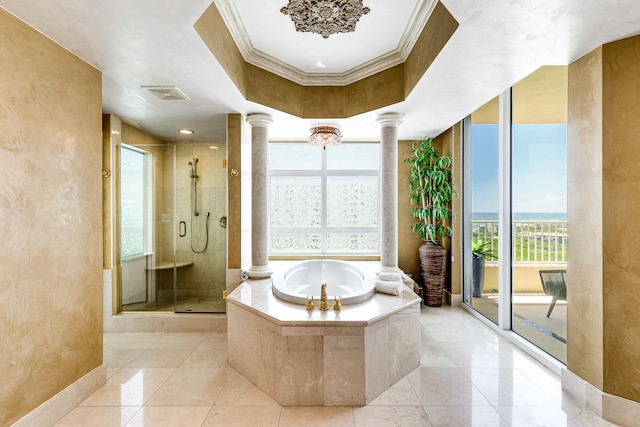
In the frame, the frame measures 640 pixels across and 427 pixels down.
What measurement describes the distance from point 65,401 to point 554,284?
12.3 ft

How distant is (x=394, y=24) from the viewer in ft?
7.04

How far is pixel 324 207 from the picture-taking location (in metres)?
4.38

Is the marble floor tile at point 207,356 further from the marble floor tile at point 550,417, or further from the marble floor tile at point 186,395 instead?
the marble floor tile at point 550,417

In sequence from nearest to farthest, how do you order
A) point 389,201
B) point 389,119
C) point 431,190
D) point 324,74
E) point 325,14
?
1. point 325,14
2. point 324,74
3. point 389,119
4. point 389,201
5. point 431,190

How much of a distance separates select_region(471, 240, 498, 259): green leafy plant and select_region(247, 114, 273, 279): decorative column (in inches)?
99.7

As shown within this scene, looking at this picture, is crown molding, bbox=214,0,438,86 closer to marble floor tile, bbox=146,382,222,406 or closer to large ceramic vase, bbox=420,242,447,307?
large ceramic vase, bbox=420,242,447,307

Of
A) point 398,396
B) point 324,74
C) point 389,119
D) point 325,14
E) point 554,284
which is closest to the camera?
point 325,14

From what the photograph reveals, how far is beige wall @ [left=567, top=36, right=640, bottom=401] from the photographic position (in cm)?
168

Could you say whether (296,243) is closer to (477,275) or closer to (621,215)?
(477,275)

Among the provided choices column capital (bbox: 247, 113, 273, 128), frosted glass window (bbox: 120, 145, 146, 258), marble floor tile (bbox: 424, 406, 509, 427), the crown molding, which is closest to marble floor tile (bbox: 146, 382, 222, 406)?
marble floor tile (bbox: 424, 406, 509, 427)

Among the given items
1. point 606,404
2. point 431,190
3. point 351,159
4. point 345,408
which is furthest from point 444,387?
point 351,159

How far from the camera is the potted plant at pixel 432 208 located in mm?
3674

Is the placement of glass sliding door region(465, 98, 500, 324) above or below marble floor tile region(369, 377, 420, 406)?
above

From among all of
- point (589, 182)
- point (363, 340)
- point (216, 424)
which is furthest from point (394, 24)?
point (216, 424)
